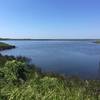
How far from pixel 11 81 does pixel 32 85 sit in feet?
6.40

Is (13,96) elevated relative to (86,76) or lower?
elevated

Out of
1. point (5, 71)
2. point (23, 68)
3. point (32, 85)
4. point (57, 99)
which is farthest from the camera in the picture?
point (23, 68)

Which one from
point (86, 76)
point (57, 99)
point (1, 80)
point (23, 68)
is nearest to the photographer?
point (57, 99)

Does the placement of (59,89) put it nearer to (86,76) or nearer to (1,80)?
(1,80)

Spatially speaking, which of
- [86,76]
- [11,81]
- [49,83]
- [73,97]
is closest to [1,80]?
[11,81]

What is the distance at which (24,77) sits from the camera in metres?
9.88

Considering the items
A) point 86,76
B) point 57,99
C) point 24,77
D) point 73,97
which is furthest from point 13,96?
point 86,76

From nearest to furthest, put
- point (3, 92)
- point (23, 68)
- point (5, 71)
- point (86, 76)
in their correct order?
point (3, 92) < point (5, 71) < point (23, 68) < point (86, 76)

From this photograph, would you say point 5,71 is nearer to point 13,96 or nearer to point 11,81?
point 11,81

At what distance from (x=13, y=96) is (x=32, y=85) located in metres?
1.09

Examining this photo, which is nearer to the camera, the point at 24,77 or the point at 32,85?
the point at 32,85

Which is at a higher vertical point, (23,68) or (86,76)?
(23,68)

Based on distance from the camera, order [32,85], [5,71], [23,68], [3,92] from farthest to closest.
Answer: [23,68] < [5,71] < [32,85] < [3,92]

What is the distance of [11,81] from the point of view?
8.45m
